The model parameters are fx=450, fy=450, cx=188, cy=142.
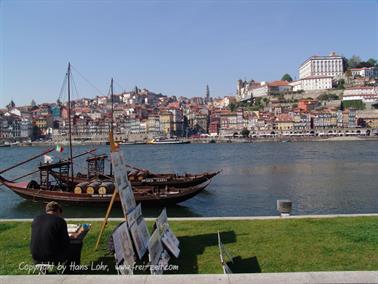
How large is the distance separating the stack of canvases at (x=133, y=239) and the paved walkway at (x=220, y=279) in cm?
126

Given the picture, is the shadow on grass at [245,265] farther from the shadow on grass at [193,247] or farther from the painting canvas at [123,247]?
the painting canvas at [123,247]

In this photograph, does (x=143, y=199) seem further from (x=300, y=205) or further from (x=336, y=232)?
(x=336, y=232)

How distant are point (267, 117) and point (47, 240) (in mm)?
133868

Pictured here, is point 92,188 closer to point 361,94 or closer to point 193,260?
point 193,260

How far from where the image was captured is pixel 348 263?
6.37 metres

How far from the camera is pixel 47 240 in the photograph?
18.5ft

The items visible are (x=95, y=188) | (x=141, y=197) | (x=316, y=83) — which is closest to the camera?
(x=141, y=197)

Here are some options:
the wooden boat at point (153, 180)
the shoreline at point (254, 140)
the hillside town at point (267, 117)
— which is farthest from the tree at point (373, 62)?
the wooden boat at point (153, 180)

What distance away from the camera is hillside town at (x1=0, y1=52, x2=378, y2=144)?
129m

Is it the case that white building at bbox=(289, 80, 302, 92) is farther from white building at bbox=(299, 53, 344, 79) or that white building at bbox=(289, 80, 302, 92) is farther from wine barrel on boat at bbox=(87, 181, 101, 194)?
wine barrel on boat at bbox=(87, 181, 101, 194)

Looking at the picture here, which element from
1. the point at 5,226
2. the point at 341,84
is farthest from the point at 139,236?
the point at 341,84

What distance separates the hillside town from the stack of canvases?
393 feet

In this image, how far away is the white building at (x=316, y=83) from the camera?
148 metres

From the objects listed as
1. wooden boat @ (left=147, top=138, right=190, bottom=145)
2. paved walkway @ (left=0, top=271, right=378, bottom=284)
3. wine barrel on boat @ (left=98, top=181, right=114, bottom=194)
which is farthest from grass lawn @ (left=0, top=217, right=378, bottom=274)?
wooden boat @ (left=147, top=138, right=190, bottom=145)
